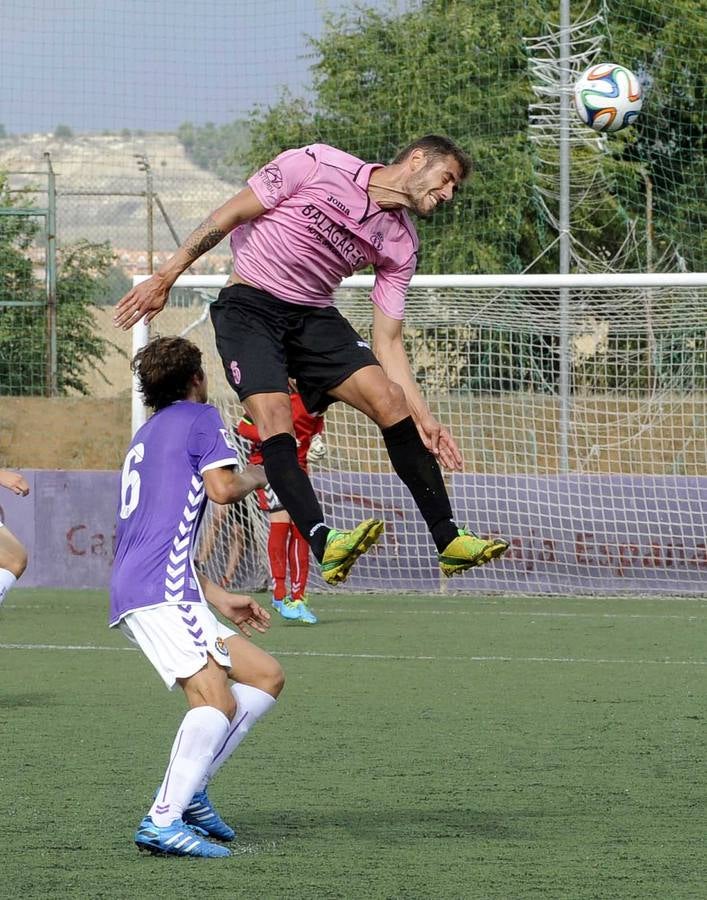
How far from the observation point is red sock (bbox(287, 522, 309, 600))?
11766 millimetres

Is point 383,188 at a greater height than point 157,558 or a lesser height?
greater

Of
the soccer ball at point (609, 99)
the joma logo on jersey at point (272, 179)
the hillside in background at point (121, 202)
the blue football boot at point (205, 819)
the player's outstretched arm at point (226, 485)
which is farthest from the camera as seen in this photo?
the hillside in background at point (121, 202)

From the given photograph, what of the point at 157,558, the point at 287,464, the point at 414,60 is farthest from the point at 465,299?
the point at 157,558

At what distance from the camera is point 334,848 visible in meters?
4.82

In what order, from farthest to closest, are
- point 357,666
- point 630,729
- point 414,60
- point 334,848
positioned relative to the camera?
1. point 414,60
2. point 357,666
3. point 630,729
4. point 334,848

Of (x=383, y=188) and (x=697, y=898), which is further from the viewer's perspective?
(x=383, y=188)

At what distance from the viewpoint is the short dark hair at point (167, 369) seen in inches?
196

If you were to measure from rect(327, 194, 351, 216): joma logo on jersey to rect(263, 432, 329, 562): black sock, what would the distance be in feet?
2.78

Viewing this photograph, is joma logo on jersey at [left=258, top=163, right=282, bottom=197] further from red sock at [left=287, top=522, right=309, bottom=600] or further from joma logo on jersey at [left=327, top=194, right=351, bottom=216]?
red sock at [left=287, top=522, right=309, bottom=600]

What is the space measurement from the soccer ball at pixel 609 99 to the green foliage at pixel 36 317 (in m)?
6.03

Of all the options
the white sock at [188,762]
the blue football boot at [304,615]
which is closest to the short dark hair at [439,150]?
the white sock at [188,762]

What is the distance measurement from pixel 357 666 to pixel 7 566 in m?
2.10

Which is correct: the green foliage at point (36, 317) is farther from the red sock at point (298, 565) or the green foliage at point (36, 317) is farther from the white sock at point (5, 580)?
the white sock at point (5, 580)

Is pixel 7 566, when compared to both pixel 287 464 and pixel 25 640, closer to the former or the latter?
pixel 25 640
